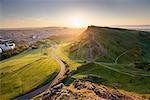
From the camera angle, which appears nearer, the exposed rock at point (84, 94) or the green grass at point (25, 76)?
the exposed rock at point (84, 94)

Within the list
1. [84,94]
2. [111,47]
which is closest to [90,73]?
[84,94]

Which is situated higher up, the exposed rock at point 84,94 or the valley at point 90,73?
the exposed rock at point 84,94

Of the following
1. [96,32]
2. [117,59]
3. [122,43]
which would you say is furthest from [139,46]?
[117,59]

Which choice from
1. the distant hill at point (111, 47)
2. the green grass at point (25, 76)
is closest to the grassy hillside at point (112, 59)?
the distant hill at point (111, 47)

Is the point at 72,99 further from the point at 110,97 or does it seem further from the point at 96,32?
the point at 96,32

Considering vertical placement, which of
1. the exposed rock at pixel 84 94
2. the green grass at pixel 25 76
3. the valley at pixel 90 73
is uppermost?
the exposed rock at pixel 84 94

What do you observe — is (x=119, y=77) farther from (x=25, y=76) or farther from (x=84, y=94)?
(x=25, y=76)

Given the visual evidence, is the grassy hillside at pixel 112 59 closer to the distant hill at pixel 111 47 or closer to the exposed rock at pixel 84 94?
the distant hill at pixel 111 47

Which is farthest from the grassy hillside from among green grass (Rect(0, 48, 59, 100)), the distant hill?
green grass (Rect(0, 48, 59, 100))
